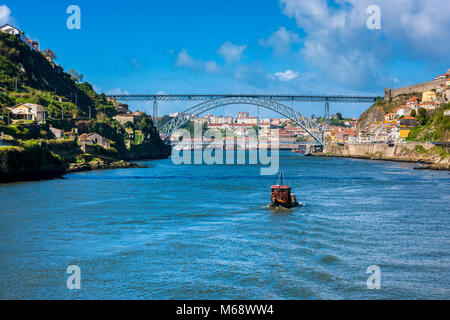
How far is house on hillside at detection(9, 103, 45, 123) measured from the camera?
139 ft

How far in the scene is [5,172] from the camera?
28.7 m

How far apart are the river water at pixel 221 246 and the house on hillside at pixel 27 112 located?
2060cm

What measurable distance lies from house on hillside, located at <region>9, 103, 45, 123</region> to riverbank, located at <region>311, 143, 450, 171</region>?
1388 inches

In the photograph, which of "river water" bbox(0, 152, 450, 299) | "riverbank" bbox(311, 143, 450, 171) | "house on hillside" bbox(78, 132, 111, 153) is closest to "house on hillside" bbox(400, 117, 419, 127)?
"riverbank" bbox(311, 143, 450, 171)

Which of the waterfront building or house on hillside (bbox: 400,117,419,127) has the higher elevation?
the waterfront building

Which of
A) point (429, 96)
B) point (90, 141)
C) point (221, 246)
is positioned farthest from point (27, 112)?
point (429, 96)

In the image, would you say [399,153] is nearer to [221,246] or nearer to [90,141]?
[90,141]

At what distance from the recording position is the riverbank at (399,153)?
46.0 m

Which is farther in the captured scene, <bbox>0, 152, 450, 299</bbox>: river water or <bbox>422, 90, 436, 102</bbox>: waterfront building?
<bbox>422, 90, 436, 102</bbox>: waterfront building

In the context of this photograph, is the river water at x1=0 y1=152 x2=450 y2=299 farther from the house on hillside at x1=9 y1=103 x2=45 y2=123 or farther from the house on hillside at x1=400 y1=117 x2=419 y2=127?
the house on hillside at x1=400 y1=117 x2=419 y2=127

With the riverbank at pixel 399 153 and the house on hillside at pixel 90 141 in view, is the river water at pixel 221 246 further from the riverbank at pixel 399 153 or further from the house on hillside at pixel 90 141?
the riverbank at pixel 399 153

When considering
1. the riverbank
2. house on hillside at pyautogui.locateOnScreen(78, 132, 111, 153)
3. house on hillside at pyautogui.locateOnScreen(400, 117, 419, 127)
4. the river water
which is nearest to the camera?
the river water

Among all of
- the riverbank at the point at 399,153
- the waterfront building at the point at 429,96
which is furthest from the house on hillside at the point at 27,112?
the waterfront building at the point at 429,96
